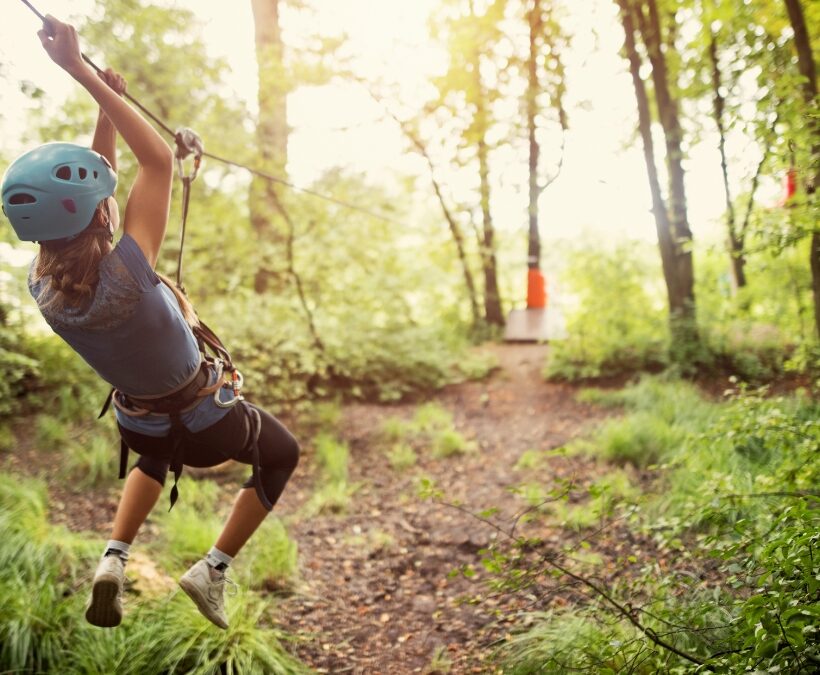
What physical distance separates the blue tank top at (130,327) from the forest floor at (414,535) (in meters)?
1.44

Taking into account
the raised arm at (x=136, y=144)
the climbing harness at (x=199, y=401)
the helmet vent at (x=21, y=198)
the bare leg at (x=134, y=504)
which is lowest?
the bare leg at (x=134, y=504)

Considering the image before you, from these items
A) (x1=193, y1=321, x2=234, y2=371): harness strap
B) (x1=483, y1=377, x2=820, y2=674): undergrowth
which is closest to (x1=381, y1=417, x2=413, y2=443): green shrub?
(x1=483, y1=377, x2=820, y2=674): undergrowth

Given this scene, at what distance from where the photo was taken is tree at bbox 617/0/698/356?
7.50 m

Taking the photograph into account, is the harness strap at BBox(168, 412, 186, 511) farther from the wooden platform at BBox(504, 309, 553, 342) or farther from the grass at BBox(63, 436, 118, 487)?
the wooden platform at BBox(504, 309, 553, 342)

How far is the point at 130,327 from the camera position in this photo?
85.0 inches

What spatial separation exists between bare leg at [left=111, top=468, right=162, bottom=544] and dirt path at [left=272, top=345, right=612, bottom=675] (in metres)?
1.41

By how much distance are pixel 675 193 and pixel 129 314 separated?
7.41m

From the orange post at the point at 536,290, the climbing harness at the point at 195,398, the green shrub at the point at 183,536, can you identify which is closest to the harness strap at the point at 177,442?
the climbing harness at the point at 195,398

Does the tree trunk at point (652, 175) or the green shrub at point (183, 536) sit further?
the tree trunk at point (652, 175)

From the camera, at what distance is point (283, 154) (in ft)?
22.5

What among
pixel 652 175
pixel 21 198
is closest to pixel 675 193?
pixel 652 175

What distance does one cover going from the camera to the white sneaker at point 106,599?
237cm

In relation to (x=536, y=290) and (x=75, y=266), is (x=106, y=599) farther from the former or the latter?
(x=536, y=290)

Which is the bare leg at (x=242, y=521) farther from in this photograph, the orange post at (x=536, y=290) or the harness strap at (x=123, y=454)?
the orange post at (x=536, y=290)
